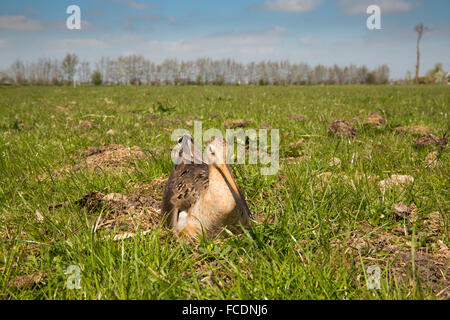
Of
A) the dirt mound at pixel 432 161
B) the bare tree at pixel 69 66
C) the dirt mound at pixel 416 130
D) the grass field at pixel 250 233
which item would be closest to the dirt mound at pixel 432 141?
the grass field at pixel 250 233

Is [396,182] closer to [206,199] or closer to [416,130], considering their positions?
[206,199]

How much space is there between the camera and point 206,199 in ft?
7.68

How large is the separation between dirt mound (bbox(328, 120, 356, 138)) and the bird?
371cm

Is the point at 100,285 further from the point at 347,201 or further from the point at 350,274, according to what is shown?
the point at 347,201

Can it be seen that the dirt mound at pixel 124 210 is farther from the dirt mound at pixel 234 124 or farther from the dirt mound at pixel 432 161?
the dirt mound at pixel 234 124

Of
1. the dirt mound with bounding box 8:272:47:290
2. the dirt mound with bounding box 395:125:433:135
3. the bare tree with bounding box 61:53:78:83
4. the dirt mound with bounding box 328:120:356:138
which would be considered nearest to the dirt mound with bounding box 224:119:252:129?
the dirt mound with bounding box 328:120:356:138

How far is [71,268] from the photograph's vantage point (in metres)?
2.15

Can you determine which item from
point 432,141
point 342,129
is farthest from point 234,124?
point 432,141

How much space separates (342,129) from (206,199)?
4.44 meters

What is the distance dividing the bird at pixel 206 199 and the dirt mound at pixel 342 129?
371cm

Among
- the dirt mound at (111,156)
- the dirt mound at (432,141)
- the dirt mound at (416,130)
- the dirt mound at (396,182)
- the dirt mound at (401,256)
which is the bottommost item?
the dirt mound at (401,256)

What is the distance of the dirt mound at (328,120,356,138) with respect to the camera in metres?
5.79

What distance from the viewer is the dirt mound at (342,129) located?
19.0 ft

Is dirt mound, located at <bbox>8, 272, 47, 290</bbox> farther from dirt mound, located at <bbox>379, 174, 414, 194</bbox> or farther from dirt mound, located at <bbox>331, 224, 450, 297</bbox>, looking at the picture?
dirt mound, located at <bbox>379, 174, 414, 194</bbox>
